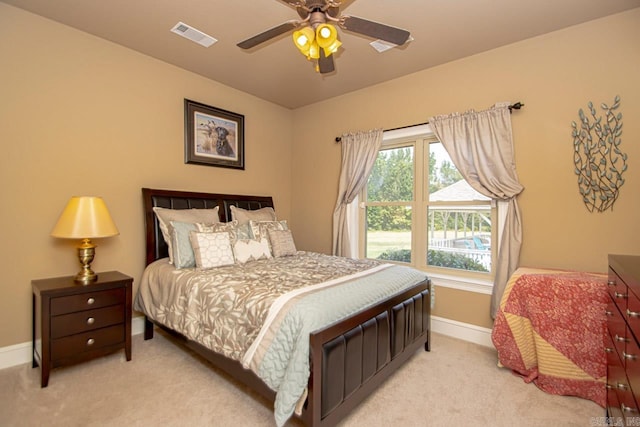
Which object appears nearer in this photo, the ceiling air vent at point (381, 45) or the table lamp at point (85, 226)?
the table lamp at point (85, 226)

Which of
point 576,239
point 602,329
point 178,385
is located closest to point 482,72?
point 576,239

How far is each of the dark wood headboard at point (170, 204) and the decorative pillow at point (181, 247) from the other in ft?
1.27

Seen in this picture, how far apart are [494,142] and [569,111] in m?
0.58

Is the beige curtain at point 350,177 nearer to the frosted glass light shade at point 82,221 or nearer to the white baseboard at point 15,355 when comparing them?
the frosted glass light shade at point 82,221

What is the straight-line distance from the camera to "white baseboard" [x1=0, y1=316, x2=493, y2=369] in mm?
2365

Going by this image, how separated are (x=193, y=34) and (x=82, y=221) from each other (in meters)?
1.86

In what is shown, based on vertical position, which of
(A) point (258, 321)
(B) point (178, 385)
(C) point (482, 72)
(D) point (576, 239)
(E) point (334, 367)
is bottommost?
(B) point (178, 385)

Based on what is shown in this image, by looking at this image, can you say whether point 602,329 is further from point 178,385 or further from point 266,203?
point 266,203

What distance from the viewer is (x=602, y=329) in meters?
1.98

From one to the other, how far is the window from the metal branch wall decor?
75 centimetres

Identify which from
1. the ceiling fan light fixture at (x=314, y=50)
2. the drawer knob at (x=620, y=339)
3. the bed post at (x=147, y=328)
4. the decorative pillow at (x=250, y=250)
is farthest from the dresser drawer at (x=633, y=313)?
the bed post at (x=147, y=328)

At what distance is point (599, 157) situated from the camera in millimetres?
2402

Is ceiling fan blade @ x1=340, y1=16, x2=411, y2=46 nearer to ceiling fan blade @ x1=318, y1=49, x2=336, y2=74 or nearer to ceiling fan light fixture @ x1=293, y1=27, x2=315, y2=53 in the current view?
ceiling fan light fixture @ x1=293, y1=27, x2=315, y2=53

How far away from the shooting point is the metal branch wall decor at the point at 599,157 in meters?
2.34
